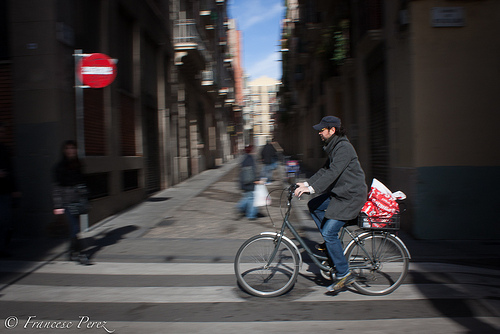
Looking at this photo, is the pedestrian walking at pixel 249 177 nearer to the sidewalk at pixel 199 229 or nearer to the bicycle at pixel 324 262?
the sidewalk at pixel 199 229

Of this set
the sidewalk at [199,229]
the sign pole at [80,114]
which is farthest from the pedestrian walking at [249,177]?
the sign pole at [80,114]

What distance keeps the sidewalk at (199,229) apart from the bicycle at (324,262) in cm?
176

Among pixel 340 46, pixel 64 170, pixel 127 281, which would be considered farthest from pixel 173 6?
pixel 127 281

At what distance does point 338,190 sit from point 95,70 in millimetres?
5309

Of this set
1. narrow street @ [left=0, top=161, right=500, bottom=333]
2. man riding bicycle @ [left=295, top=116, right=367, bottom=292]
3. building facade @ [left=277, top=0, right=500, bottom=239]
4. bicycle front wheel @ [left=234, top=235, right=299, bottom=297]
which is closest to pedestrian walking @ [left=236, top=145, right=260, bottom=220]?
narrow street @ [left=0, top=161, right=500, bottom=333]

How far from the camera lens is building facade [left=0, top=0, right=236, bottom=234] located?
7332 millimetres

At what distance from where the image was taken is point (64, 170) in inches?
224

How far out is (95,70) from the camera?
739 cm

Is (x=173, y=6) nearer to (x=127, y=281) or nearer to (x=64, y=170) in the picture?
(x=64, y=170)

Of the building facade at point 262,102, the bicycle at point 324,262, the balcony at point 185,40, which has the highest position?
the building facade at point 262,102

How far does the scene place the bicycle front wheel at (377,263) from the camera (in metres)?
4.27

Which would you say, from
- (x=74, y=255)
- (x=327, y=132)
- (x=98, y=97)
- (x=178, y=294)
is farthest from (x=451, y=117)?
(x=98, y=97)

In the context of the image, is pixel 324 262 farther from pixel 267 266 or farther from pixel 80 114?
pixel 80 114

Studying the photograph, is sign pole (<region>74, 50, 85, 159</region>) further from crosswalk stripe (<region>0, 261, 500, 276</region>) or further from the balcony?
the balcony
